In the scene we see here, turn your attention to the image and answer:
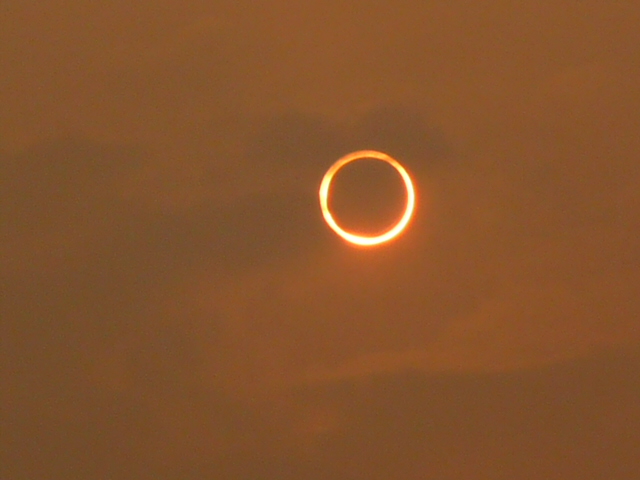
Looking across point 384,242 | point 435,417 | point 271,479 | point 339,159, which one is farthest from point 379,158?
point 271,479

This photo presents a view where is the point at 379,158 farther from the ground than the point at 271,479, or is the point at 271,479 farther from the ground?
the point at 379,158

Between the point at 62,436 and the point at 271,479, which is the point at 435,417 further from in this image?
the point at 62,436

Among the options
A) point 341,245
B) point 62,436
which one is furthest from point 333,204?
point 62,436

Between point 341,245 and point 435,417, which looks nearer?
point 341,245

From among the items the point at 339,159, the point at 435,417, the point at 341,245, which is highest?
the point at 339,159

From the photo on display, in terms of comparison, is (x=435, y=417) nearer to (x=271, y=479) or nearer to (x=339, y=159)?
(x=271, y=479)

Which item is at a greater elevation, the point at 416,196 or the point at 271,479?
the point at 416,196
